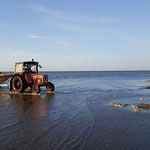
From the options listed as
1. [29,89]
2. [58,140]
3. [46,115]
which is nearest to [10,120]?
[46,115]

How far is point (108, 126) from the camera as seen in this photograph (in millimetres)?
6355

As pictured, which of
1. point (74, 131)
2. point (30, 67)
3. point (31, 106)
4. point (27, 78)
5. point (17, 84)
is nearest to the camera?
point (74, 131)

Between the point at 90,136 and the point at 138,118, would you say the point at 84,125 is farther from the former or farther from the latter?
the point at 138,118

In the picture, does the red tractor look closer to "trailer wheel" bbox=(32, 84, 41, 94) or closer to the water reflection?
"trailer wheel" bbox=(32, 84, 41, 94)

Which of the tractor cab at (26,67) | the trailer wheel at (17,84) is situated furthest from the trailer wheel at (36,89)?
the tractor cab at (26,67)

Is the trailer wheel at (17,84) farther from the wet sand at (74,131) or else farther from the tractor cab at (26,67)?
the wet sand at (74,131)

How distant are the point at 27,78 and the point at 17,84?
1.42 metres

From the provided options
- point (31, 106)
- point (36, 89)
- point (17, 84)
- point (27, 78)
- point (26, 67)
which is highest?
point (26, 67)

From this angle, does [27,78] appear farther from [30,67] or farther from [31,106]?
[31,106]

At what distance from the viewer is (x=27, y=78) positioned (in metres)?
15.6

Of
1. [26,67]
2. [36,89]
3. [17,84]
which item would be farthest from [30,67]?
[36,89]

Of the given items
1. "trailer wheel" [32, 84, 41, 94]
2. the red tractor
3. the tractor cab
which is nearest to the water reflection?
"trailer wheel" [32, 84, 41, 94]

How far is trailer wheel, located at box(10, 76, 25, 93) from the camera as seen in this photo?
15266 millimetres

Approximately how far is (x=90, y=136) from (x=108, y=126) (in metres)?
1.27
